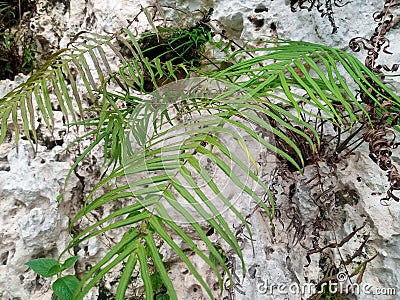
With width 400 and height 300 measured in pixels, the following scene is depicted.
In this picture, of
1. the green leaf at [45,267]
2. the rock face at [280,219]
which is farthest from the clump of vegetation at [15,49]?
the green leaf at [45,267]

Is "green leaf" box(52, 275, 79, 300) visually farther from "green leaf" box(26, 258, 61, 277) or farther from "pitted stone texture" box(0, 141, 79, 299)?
"pitted stone texture" box(0, 141, 79, 299)

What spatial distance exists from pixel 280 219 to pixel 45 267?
1.86ft

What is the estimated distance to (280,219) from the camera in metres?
1.05

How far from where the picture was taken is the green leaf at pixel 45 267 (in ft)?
3.21

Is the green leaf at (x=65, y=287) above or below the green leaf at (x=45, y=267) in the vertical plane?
below

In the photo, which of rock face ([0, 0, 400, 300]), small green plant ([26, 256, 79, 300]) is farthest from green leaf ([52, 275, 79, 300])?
rock face ([0, 0, 400, 300])

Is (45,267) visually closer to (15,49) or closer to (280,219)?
(280,219)

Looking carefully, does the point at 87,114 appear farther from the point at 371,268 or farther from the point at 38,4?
the point at 371,268

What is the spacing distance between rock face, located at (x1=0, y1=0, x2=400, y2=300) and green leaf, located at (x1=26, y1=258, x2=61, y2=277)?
0.10 meters

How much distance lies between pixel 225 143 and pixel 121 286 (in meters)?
0.33

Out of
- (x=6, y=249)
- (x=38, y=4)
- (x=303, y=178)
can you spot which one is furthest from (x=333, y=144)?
(x=38, y=4)

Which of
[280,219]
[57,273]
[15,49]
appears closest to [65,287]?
[57,273]

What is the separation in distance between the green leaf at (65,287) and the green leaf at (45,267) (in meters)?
0.03

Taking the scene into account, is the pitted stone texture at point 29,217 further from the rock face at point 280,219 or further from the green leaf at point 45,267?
the green leaf at point 45,267
